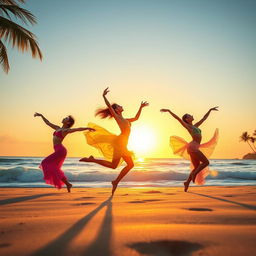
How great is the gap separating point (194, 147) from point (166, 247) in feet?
18.9

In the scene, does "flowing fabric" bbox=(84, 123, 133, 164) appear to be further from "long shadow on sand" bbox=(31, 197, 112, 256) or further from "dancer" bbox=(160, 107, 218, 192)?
"long shadow on sand" bbox=(31, 197, 112, 256)

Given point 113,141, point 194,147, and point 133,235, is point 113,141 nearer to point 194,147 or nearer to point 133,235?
point 194,147

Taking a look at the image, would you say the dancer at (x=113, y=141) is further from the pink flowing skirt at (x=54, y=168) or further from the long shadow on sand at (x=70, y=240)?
the long shadow on sand at (x=70, y=240)

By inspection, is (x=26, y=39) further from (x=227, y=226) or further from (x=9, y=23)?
(x=227, y=226)

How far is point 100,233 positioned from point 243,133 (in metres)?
93.5

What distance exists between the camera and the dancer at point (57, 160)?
22.5 ft

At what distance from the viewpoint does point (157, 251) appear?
167 cm

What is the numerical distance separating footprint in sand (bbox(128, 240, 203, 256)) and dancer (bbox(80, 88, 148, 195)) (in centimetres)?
423

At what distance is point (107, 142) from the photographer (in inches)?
267

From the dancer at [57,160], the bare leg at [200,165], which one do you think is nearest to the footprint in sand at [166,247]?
the dancer at [57,160]

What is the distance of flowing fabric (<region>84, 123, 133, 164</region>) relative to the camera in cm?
638

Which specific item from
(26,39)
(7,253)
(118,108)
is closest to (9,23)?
(26,39)

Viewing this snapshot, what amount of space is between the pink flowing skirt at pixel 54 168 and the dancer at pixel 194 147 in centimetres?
297

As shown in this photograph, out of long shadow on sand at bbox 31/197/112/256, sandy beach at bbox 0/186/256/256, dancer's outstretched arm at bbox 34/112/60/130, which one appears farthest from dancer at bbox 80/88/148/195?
long shadow on sand at bbox 31/197/112/256
